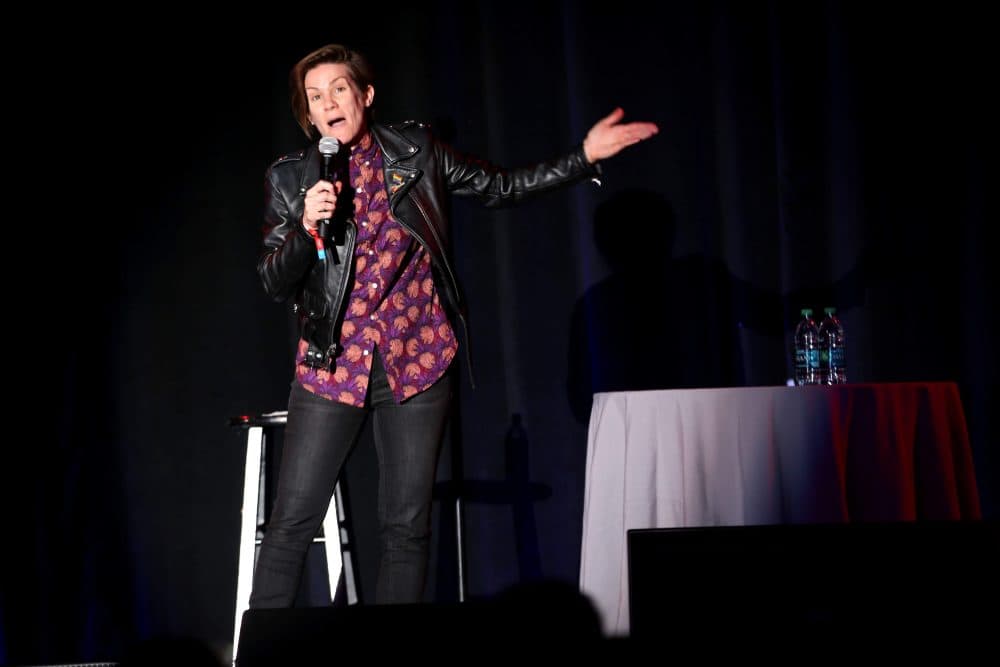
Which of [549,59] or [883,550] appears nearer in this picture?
[883,550]

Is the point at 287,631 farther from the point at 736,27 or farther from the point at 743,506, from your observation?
the point at 736,27

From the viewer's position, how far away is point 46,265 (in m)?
3.40

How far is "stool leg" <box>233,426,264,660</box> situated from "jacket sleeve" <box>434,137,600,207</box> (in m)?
0.95

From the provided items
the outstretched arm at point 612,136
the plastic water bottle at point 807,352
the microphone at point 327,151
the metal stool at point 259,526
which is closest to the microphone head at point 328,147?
the microphone at point 327,151

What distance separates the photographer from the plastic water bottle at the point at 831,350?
3055mm

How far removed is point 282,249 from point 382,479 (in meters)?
0.58

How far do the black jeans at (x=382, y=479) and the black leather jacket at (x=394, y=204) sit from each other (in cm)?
15

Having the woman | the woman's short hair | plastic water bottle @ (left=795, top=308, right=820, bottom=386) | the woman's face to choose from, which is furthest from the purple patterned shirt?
plastic water bottle @ (left=795, top=308, right=820, bottom=386)

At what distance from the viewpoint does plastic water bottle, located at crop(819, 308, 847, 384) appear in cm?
305

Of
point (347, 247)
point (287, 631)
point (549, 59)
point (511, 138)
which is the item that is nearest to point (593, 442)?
point (347, 247)

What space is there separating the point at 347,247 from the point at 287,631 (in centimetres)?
102

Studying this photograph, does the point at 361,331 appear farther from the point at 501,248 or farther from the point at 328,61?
the point at 501,248

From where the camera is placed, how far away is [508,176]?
2.44 metres

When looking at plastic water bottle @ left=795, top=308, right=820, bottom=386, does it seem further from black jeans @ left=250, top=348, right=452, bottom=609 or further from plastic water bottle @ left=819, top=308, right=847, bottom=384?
black jeans @ left=250, top=348, right=452, bottom=609
